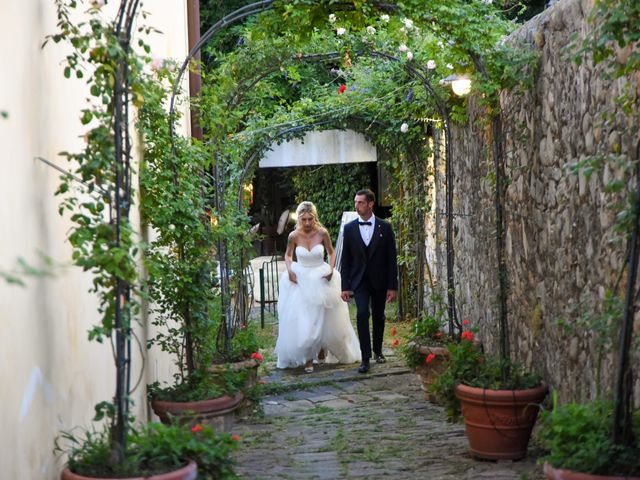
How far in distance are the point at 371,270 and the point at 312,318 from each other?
0.85 meters

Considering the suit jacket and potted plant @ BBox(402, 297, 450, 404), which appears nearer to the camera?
potted plant @ BBox(402, 297, 450, 404)

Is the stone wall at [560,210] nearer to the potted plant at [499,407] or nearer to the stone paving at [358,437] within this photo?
the potted plant at [499,407]

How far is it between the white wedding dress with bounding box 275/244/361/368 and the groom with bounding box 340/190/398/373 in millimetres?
441

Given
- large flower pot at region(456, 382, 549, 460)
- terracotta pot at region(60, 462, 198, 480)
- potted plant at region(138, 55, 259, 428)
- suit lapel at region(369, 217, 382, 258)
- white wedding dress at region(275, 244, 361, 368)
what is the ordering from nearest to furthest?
terracotta pot at region(60, 462, 198, 480) → large flower pot at region(456, 382, 549, 460) → potted plant at region(138, 55, 259, 428) → suit lapel at region(369, 217, 382, 258) → white wedding dress at region(275, 244, 361, 368)

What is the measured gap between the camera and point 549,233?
6027 millimetres

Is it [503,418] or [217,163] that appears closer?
[503,418]

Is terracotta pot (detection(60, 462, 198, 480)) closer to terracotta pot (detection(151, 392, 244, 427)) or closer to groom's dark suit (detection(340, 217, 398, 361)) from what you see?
terracotta pot (detection(151, 392, 244, 427))

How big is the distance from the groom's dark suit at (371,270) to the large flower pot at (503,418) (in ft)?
13.3

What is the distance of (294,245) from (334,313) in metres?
0.86

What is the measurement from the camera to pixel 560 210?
226 inches

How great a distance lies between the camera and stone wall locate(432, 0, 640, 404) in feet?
15.9

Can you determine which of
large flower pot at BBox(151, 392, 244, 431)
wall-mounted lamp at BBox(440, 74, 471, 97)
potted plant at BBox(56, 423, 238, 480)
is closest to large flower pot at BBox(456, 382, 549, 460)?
large flower pot at BBox(151, 392, 244, 431)

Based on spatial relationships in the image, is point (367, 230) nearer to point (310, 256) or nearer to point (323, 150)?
point (310, 256)

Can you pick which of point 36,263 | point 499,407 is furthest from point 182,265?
point 36,263
